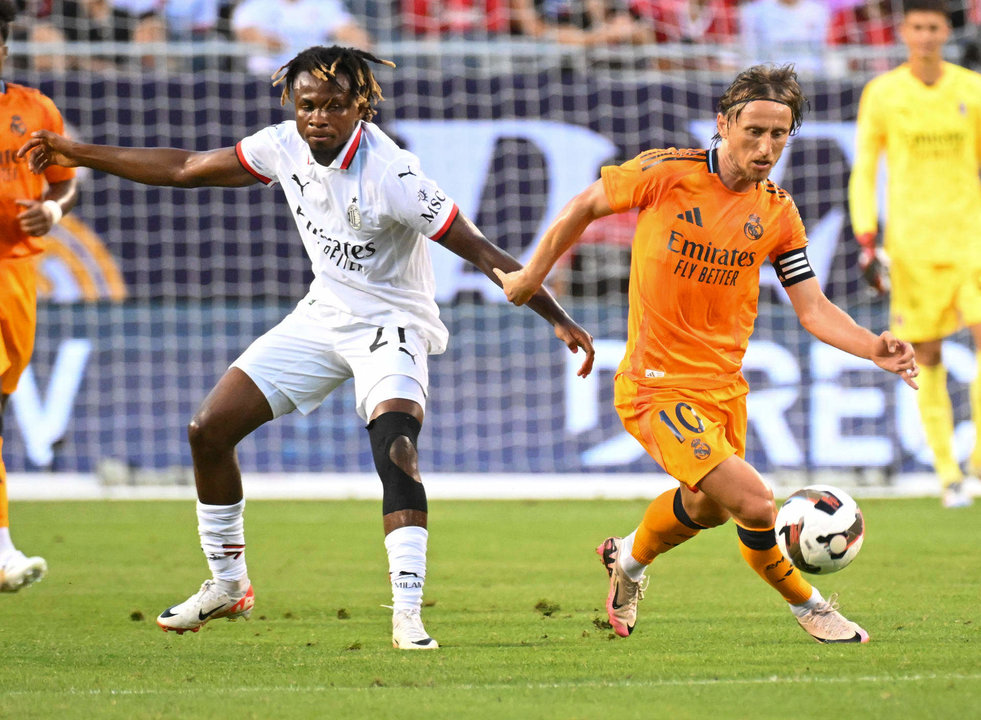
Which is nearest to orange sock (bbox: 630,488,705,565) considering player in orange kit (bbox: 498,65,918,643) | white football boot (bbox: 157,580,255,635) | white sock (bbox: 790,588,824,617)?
player in orange kit (bbox: 498,65,918,643)

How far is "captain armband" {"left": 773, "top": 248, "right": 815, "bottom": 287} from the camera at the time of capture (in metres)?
5.45

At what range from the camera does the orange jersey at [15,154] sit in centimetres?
608

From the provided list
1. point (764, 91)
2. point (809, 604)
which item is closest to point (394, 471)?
point (809, 604)

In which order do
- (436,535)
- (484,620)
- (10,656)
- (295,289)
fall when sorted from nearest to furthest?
(10,656) < (484,620) < (436,535) < (295,289)

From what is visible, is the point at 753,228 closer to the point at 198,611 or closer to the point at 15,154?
the point at 198,611

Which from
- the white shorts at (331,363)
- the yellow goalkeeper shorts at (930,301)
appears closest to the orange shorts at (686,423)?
the white shorts at (331,363)

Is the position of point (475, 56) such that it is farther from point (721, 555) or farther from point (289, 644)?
point (289, 644)

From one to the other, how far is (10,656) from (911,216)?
688cm

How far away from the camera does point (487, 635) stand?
5426 mm

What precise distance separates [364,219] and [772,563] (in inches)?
75.7

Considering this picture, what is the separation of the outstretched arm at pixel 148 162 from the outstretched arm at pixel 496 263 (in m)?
0.87

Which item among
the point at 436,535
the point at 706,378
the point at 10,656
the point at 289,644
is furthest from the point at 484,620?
the point at 436,535

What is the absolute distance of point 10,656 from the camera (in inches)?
197

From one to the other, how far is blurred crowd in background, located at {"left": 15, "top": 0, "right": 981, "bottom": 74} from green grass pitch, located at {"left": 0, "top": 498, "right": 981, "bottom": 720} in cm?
501
